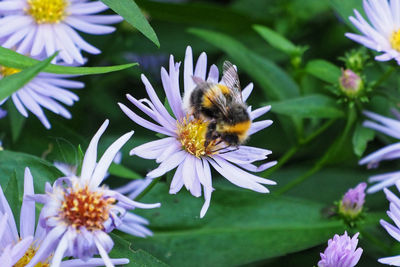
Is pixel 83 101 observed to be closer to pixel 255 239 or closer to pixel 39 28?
pixel 39 28

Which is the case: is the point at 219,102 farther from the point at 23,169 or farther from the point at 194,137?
the point at 23,169

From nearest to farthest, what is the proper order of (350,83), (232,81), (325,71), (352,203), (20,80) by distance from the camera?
(20,80) → (232,81) → (352,203) → (350,83) → (325,71)

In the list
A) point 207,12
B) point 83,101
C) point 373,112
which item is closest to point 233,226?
point 373,112

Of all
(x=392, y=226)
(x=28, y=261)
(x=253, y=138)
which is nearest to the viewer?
(x=28, y=261)

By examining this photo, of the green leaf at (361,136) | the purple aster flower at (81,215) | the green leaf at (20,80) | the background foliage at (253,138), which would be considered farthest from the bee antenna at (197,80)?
the green leaf at (361,136)

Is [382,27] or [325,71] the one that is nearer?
[382,27]

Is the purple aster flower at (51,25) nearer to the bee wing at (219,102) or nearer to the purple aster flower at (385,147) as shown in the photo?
the bee wing at (219,102)

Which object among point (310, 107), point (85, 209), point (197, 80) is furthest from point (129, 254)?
point (310, 107)
